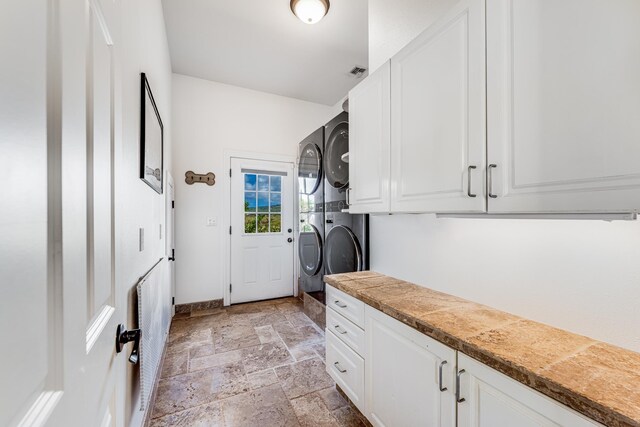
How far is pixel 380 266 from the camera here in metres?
2.07

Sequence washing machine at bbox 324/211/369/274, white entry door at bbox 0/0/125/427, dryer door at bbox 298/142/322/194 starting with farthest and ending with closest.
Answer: dryer door at bbox 298/142/322/194, washing machine at bbox 324/211/369/274, white entry door at bbox 0/0/125/427

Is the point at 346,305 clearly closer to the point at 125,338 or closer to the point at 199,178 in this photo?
the point at 125,338

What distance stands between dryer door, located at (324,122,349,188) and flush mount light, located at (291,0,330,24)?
90 centimetres

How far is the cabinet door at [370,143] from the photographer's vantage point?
1654 mm

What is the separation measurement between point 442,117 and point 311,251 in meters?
2.33

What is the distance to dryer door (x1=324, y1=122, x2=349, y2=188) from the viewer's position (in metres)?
2.42

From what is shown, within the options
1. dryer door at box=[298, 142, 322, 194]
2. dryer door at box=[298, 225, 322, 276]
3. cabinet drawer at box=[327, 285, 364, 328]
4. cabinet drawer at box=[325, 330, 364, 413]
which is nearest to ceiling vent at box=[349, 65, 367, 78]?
dryer door at box=[298, 142, 322, 194]

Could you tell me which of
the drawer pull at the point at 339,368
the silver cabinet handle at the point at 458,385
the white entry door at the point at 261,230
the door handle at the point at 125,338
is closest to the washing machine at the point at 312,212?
the white entry door at the point at 261,230

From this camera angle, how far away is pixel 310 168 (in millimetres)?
3357

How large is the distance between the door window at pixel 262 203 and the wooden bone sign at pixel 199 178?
44 cm

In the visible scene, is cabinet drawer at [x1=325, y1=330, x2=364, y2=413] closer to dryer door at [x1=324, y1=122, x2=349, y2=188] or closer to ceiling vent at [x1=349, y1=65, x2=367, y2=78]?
dryer door at [x1=324, y1=122, x2=349, y2=188]

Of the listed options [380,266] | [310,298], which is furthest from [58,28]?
[310,298]

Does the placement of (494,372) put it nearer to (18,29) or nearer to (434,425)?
(434,425)

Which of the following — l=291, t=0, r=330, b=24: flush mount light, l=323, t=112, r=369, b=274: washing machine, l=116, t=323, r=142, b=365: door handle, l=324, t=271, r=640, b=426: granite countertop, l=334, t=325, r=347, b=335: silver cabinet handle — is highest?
l=291, t=0, r=330, b=24: flush mount light
